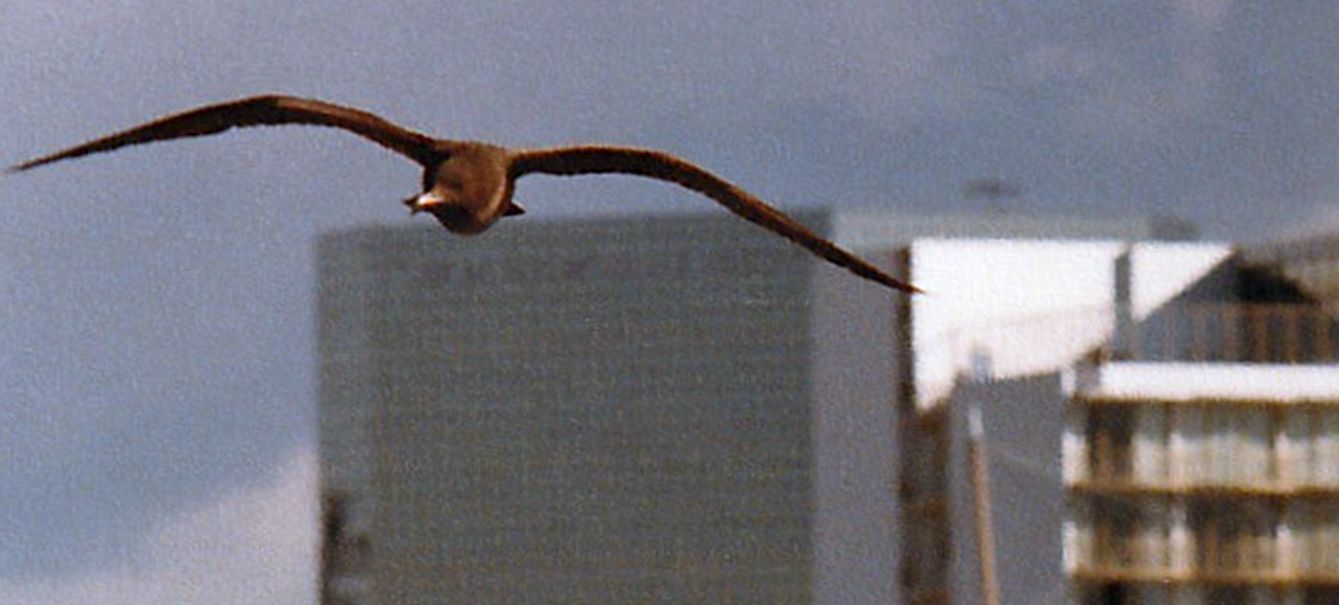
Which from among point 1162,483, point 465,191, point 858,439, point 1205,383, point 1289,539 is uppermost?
point 465,191

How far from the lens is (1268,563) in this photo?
63.3m

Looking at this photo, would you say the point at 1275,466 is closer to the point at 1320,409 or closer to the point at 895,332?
the point at 1320,409

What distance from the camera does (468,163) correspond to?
2017cm

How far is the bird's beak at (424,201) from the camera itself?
19484 mm

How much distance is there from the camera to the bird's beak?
63.9 ft

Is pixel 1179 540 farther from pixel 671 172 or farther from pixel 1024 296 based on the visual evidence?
pixel 671 172

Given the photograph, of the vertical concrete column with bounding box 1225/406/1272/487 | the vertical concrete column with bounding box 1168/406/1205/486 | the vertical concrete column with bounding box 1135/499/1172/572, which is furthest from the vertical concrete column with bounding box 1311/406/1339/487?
the vertical concrete column with bounding box 1135/499/1172/572

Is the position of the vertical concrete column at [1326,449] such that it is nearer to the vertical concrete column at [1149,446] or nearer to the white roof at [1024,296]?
the vertical concrete column at [1149,446]

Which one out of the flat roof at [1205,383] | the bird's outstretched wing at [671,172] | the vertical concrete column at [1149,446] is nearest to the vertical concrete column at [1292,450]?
the flat roof at [1205,383]

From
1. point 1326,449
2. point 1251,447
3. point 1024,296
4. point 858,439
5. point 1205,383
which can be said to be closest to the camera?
point 1251,447

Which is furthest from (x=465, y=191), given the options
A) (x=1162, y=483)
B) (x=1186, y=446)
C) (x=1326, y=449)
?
(x=1326, y=449)

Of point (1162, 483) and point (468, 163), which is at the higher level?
point (468, 163)

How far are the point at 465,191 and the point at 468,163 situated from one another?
418 millimetres

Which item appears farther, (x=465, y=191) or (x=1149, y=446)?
(x=1149, y=446)
